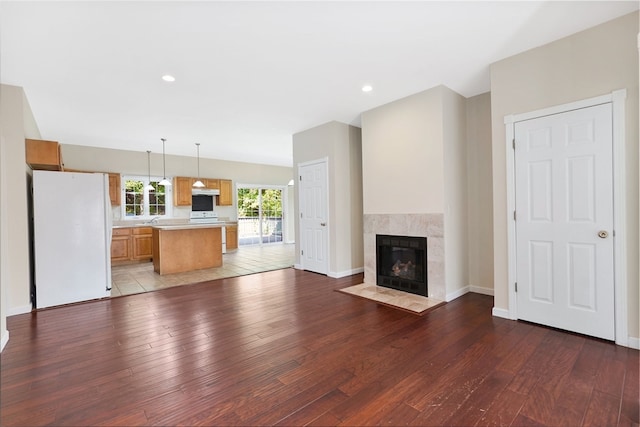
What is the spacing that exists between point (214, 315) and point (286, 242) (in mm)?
6765

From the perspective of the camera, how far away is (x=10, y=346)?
253 centimetres

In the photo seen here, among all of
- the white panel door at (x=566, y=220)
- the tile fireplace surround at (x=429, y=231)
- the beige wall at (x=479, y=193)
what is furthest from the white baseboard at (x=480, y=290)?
the white panel door at (x=566, y=220)

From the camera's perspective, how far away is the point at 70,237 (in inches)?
146

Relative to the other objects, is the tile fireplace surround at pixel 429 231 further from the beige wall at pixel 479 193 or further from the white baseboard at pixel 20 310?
the white baseboard at pixel 20 310

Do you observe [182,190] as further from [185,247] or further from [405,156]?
[405,156]

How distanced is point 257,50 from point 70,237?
3.40 metres

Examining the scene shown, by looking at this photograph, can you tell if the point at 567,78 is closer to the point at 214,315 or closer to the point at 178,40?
the point at 178,40

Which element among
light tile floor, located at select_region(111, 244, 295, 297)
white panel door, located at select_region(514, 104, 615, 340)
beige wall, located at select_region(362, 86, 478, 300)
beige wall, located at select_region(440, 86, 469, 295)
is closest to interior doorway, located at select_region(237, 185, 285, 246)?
light tile floor, located at select_region(111, 244, 295, 297)

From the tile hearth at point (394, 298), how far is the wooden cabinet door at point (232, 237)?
16.9 feet

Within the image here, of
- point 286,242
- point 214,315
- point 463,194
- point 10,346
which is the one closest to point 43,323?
point 10,346

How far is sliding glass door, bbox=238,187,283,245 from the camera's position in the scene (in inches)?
362

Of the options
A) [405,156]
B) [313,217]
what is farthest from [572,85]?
[313,217]

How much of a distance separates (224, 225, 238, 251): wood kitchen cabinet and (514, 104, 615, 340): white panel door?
7.23m

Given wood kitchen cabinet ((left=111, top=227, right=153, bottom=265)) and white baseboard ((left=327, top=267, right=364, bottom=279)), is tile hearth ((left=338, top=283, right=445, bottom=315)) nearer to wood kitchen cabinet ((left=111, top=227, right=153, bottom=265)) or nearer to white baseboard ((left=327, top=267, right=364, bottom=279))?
white baseboard ((left=327, top=267, right=364, bottom=279))
